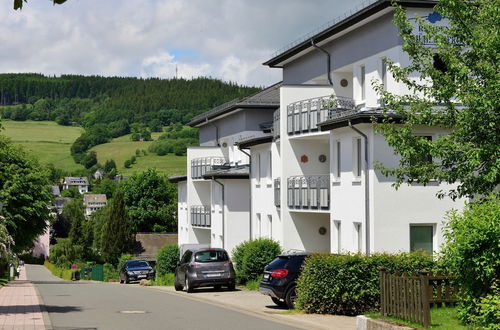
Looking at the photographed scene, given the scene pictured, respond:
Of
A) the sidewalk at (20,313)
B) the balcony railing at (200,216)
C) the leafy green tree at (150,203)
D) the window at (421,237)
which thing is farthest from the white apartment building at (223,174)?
the leafy green tree at (150,203)

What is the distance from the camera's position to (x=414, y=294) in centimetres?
1529

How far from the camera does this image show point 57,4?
6438mm

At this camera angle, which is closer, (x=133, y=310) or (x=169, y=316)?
(x=169, y=316)

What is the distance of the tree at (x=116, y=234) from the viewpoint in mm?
85750

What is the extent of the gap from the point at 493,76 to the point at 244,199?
102 ft

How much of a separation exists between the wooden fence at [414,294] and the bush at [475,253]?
1.08m

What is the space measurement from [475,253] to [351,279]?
24.0ft

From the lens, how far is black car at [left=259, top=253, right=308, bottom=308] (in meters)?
22.8

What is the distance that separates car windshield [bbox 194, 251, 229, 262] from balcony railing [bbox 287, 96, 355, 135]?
19.4 feet

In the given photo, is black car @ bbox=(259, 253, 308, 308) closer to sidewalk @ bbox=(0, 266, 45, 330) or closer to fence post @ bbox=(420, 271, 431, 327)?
sidewalk @ bbox=(0, 266, 45, 330)

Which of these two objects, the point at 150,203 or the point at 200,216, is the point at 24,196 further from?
the point at 150,203

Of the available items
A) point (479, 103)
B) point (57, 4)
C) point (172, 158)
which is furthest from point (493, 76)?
point (172, 158)

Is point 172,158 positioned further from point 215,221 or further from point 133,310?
point 133,310

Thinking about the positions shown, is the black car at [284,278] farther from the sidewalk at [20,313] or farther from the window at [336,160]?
the window at [336,160]
